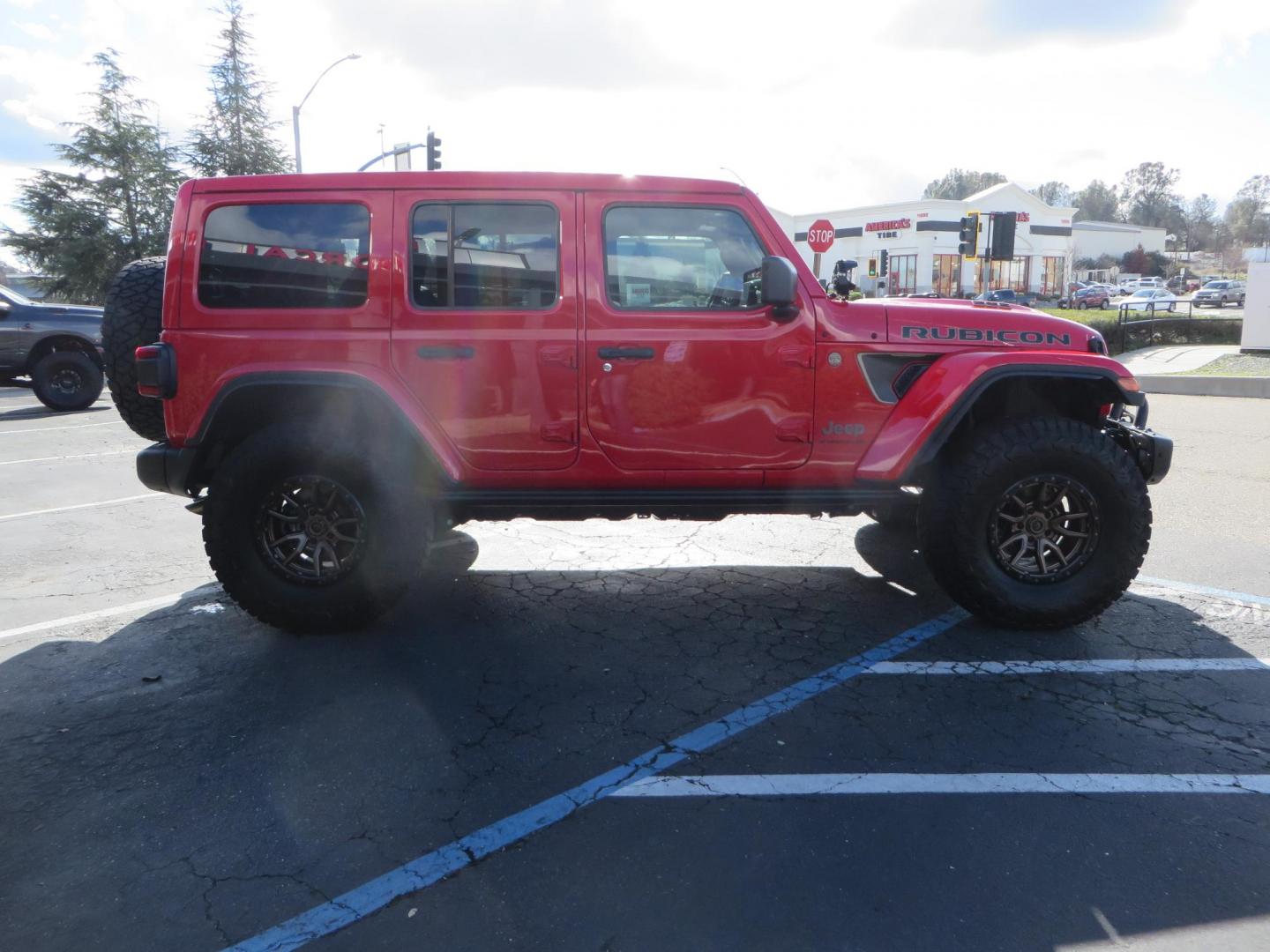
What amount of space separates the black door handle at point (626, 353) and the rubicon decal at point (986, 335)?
121cm

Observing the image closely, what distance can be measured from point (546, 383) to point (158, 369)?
5.83 ft

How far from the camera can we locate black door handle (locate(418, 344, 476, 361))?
413cm

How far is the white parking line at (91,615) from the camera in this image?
4367mm

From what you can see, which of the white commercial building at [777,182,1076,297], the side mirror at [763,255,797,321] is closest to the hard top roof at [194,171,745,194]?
the side mirror at [763,255,797,321]

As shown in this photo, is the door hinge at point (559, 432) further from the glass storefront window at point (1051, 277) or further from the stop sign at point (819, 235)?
the glass storefront window at point (1051, 277)

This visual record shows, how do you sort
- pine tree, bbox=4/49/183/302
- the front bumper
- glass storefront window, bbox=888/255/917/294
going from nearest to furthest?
the front bumper → pine tree, bbox=4/49/183/302 → glass storefront window, bbox=888/255/917/294

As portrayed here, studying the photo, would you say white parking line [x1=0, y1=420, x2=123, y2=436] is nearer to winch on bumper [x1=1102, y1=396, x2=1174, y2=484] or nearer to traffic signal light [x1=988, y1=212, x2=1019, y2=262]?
winch on bumper [x1=1102, y1=396, x2=1174, y2=484]

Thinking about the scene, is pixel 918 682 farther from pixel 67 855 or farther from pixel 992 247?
pixel 992 247

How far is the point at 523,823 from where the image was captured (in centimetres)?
271

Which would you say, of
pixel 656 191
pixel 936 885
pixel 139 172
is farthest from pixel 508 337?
pixel 139 172

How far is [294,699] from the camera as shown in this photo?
3.60 meters

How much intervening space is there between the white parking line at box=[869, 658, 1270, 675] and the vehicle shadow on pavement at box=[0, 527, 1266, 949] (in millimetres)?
149

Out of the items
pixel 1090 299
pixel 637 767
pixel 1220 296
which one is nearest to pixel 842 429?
pixel 637 767

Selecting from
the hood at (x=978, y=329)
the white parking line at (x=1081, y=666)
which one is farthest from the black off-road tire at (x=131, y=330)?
the white parking line at (x=1081, y=666)
